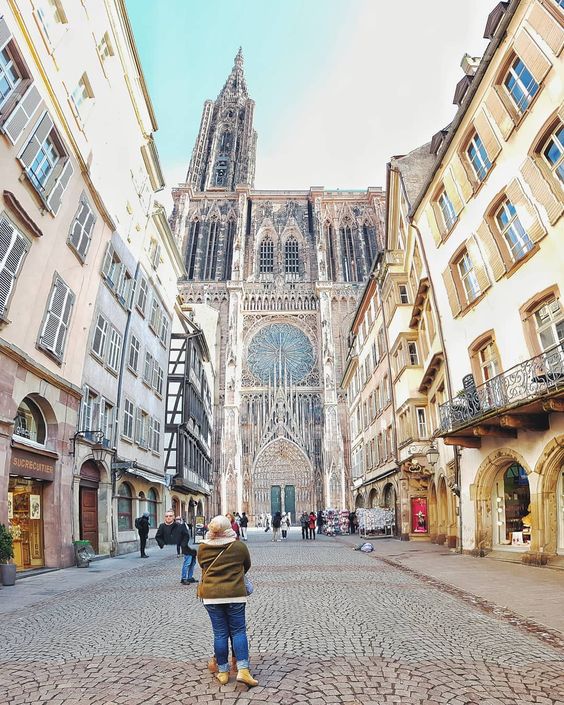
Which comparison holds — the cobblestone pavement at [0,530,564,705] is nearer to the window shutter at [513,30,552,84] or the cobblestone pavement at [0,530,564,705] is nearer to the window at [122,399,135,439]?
the window shutter at [513,30,552,84]

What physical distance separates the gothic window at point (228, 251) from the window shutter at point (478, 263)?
50.1 meters

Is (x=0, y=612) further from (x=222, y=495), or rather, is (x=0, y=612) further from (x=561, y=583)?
(x=222, y=495)

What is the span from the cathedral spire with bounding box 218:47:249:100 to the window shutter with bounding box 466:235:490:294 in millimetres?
78918

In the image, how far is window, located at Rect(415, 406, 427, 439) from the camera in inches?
798

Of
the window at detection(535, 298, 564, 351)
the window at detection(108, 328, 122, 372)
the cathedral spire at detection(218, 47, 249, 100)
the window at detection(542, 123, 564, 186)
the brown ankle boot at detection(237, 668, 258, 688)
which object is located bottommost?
the brown ankle boot at detection(237, 668, 258, 688)

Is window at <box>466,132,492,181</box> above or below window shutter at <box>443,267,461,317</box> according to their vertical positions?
above

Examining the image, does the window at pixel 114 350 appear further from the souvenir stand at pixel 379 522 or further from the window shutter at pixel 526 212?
the souvenir stand at pixel 379 522

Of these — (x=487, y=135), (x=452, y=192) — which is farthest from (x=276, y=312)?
(x=487, y=135)

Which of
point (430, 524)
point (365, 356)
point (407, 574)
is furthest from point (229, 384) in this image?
point (407, 574)

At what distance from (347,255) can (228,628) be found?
6263 centimetres

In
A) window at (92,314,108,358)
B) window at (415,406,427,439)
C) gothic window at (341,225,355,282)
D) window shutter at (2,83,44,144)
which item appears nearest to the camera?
window shutter at (2,83,44,144)

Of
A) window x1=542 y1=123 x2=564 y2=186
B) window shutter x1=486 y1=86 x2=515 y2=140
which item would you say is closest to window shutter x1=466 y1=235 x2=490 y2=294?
window shutter x1=486 y1=86 x2=515 y2=140

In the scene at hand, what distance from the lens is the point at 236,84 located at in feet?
282

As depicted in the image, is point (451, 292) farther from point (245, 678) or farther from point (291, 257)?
point (291, 257)
